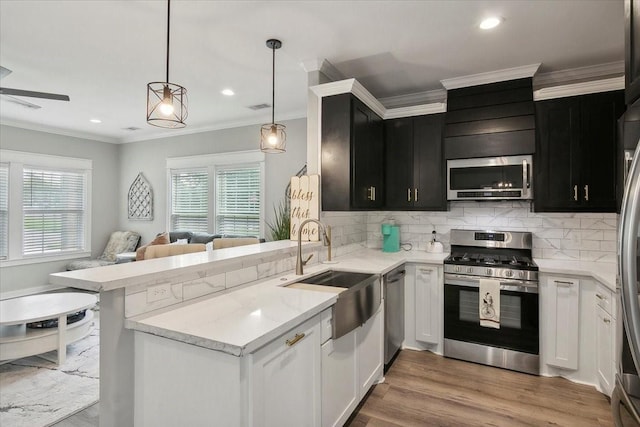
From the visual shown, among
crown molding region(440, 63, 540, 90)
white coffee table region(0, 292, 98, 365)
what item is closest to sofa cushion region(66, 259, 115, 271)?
white coffee table region(0, 292, 98, 365)

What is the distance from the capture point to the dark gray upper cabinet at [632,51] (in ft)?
3.53

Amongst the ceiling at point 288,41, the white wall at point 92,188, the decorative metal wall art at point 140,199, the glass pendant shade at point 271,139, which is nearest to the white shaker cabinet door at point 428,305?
the glass pendant shade at point 271,139

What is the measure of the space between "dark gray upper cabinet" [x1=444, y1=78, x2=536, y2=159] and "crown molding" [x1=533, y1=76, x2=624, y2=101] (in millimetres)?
111

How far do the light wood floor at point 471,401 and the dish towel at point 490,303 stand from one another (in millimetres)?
425

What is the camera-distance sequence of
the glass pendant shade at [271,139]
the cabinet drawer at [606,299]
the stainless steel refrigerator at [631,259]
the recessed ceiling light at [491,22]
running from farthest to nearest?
the glass pendant shade at [271,139] < the recessed ceiling light at [491,22] < the cabinet drawer at [606,299] < the stainless steel refrigerator at [631,259]

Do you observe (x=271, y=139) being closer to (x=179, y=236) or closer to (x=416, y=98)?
(x=416, y=98)

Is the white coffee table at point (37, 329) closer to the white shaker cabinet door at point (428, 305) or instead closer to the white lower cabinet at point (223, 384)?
the white lower cabinet at point (223, 384)

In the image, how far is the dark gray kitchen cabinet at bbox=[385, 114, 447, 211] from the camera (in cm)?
366

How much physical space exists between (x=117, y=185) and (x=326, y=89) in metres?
5.83

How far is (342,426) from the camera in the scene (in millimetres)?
2105

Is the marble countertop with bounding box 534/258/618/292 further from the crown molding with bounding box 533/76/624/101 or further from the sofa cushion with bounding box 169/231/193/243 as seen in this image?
the sofa cushion with bounding box 169/231/193/243

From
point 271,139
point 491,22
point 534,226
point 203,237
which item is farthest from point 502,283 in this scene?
point 203,237

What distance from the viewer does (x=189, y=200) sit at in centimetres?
623

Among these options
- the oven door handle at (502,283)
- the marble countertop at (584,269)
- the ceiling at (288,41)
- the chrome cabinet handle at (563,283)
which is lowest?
the oven door handle at (502,283)
